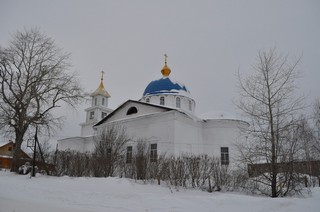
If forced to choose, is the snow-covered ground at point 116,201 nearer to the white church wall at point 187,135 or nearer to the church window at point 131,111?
the white church wall at point 187,135

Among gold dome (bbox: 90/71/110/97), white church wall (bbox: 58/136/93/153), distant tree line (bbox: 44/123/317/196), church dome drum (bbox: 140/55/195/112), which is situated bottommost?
distant tree line (bbox: 44/123/317/196)

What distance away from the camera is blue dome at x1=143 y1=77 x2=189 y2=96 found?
2770cm

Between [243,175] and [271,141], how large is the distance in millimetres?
2356

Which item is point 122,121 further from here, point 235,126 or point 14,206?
point 14,206

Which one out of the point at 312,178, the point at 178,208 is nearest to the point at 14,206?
the point at 178,208

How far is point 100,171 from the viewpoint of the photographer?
15.1 metres

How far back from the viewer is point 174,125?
68.6 feet

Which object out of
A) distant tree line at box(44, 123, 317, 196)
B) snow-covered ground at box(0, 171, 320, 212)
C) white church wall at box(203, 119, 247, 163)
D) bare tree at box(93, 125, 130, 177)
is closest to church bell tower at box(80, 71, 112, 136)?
white church wall at box(203, 119, 247, 163)

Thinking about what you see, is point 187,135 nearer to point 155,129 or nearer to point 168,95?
point 155,129

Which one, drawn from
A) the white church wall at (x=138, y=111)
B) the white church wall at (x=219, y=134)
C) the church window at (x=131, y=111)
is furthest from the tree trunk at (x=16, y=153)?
the white church wall at (x=219, y=134)

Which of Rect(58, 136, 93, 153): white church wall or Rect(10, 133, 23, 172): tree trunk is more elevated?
Rect(58, 136, 93, 153): white church wall

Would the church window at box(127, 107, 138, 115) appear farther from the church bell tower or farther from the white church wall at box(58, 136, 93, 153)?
the church bell tower

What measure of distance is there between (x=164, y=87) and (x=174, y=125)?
26.2ft

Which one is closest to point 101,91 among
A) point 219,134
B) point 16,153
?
point 16,153
